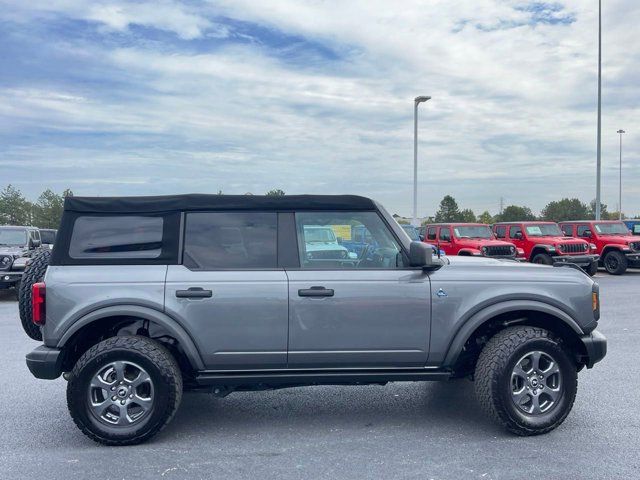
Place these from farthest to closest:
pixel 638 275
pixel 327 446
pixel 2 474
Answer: pixel 638 275 → pixel 327 446 → pixel 2 474

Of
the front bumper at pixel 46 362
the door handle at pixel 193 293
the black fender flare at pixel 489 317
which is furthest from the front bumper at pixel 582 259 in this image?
the front bumper at pixel 46 362

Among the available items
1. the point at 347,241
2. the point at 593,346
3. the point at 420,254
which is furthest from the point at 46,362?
the point at 593,346

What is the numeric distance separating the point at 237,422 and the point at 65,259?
74.1 inches

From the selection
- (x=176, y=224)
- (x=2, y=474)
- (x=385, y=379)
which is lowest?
(x=2, y=474)

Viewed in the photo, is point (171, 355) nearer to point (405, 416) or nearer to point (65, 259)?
point (65, 259)

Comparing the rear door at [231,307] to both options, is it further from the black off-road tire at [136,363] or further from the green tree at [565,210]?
the green tree at [565,210]

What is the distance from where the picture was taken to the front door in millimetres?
4406

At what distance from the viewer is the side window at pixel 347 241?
4.60 meters

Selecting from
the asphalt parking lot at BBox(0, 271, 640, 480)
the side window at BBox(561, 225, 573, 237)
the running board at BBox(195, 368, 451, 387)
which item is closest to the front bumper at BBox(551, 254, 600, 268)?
the side window at BBox(561, 225, 573, 237)

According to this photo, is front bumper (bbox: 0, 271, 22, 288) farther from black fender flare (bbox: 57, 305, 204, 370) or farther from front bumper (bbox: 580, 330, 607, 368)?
front bumper (bbox: 580, 330, 607, 368)

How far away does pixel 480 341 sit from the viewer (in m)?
4.79

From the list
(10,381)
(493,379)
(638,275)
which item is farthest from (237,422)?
(638,275)

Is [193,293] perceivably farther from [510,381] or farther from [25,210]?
[25,210]

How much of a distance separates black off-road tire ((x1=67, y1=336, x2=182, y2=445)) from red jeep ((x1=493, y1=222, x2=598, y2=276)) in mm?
14239
